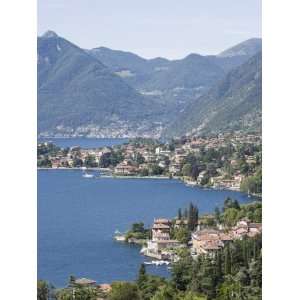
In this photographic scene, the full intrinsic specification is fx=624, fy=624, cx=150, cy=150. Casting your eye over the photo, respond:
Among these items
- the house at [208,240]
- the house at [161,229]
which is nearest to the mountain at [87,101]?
the house at [161,229]

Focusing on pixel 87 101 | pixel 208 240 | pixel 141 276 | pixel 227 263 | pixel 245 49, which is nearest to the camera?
pixel 227 263

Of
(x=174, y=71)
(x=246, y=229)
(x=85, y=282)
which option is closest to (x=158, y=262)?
(x=85, y=282)

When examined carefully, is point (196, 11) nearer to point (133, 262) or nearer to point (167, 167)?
point (167, 167)

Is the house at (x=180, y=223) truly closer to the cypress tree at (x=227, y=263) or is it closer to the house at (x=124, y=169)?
the cypress tree at (x=227, y=263)

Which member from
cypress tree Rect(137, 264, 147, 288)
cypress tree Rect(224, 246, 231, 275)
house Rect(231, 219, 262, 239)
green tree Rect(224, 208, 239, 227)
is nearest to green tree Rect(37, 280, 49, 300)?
cypress tree Rect(137, 264, 147, 288)

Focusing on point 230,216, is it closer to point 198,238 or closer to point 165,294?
point 198,238

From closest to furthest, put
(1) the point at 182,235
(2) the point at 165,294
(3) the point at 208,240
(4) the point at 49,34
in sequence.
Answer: (2) the point at 165,294 < (3) the point at 208,240 < (1) the point at 182,235 < (4) the point at 49,34
